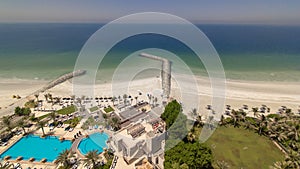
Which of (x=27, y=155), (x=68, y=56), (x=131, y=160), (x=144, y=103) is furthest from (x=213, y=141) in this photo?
(x=68, y=56)

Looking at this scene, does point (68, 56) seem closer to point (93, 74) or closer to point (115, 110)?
point (93, 74)

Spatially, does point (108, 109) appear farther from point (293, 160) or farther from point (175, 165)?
point (293, 160)

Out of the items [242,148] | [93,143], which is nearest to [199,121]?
[242,148]

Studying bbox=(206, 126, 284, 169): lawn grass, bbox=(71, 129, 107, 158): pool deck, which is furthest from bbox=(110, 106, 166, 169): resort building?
bbox=(206, 126, 284, 169): lawn grass

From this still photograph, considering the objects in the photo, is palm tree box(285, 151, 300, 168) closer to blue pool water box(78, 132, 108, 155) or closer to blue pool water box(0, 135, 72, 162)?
blue pool water box(78, 132, 108, 155)

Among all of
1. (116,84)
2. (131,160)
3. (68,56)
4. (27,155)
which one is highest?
(68,56)

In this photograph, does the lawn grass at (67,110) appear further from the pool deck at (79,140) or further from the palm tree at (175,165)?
the palm tree at (175,165)
